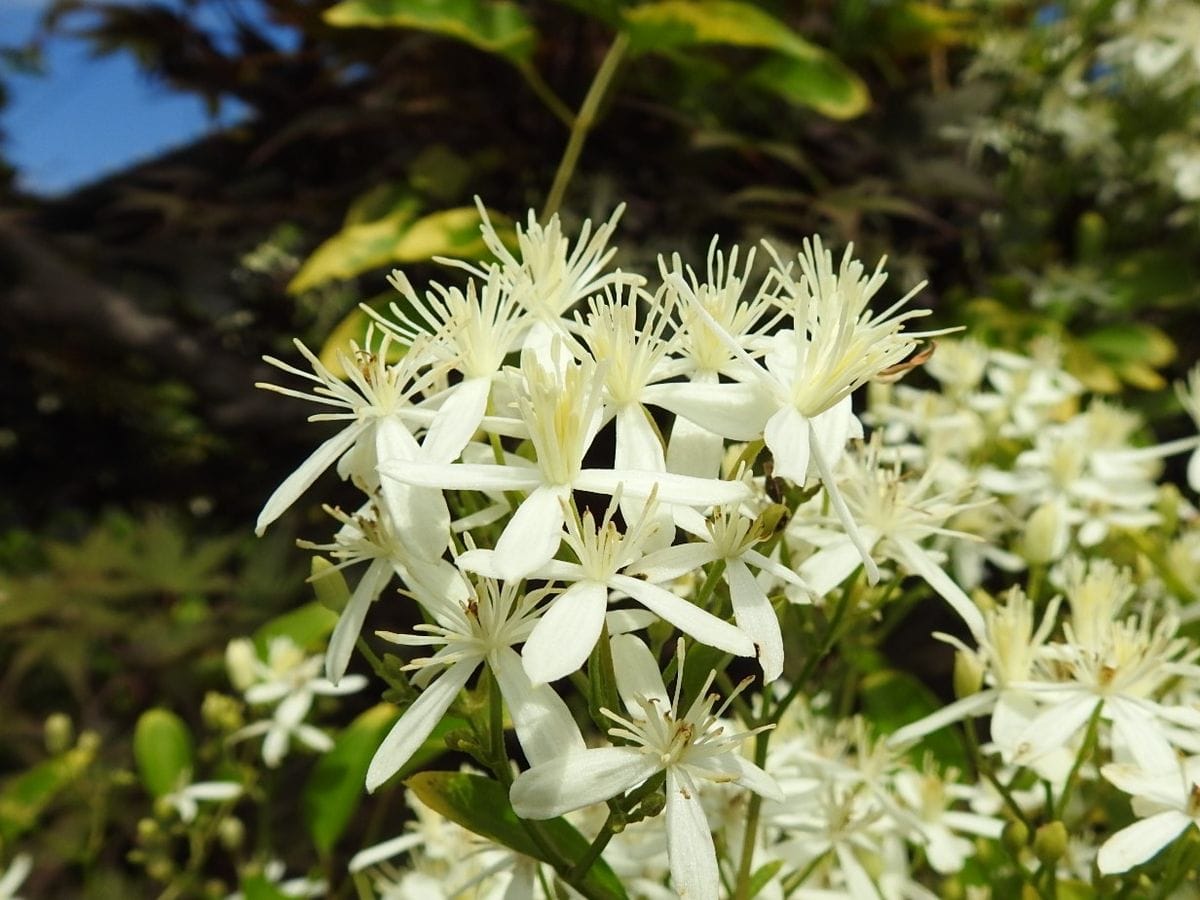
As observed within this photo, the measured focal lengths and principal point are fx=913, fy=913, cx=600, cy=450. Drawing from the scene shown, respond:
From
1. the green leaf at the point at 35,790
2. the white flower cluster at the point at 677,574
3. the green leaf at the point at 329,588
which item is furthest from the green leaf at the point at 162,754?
the green leaf at the point at 329,588

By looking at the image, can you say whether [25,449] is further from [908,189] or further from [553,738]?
[553,738]

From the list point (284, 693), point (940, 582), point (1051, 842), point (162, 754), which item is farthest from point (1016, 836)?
point (162, 754)

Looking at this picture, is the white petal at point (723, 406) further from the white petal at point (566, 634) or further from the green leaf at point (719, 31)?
the green leaf at point (719, 31)

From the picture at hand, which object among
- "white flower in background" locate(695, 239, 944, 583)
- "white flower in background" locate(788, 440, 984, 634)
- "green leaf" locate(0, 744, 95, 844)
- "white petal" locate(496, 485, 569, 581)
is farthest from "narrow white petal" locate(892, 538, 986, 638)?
"green leaf" locate(0, 744, 95, 844)

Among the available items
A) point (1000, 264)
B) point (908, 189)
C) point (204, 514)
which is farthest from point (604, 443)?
point (204, 514)

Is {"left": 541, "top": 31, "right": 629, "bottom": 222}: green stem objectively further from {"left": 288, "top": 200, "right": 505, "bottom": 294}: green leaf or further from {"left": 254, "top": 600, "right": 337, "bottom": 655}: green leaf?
{"left": 254, "top": 600, "right": 337, "bottom": 655}: green leaf

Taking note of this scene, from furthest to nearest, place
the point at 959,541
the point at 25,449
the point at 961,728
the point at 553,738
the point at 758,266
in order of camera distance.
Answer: the point at 25,449
the point at 758,266
the point at 961,728
the point at 959,541
the point at 553,738
